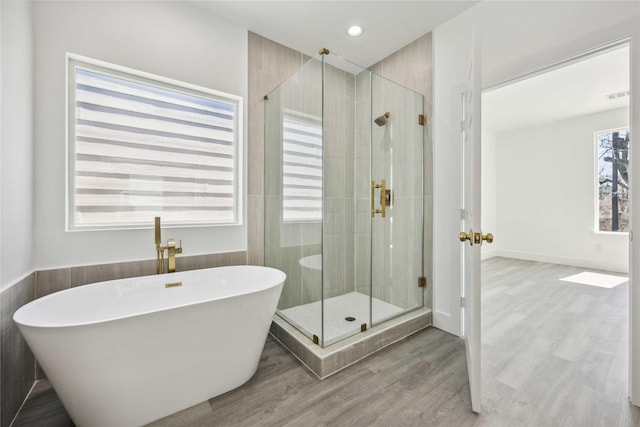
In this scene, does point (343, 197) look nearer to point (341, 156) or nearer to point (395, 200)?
point (341, 156)

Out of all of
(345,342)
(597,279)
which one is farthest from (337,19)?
(597,279)

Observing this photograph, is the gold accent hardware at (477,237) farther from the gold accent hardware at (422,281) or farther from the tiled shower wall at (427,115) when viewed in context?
the gold accent hardware at (422,281)

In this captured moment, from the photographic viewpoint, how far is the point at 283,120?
231 cm

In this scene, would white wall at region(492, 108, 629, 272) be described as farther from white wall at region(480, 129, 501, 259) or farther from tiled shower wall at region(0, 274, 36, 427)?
tiled shower wall at region(0, 274, 36, 427)

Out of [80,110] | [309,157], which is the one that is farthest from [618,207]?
[80,110]

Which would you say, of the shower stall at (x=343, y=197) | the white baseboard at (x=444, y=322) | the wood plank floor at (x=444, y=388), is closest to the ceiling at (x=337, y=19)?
the shower stall at (x=343, y=197)

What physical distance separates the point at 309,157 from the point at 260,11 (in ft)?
4.23

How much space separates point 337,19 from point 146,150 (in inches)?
74.9

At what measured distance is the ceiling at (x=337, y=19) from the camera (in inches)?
84.0

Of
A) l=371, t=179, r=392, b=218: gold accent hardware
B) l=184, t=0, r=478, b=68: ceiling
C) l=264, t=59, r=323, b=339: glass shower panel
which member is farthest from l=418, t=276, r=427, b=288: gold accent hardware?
l=184, t=0, r=478, b=68: ceiling

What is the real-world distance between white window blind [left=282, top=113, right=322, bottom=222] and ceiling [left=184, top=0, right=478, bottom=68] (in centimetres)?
83

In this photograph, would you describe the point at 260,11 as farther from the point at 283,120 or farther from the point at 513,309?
the point at 513,309

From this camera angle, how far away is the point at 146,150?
2047mm

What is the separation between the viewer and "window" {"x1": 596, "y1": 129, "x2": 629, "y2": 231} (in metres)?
4.44
